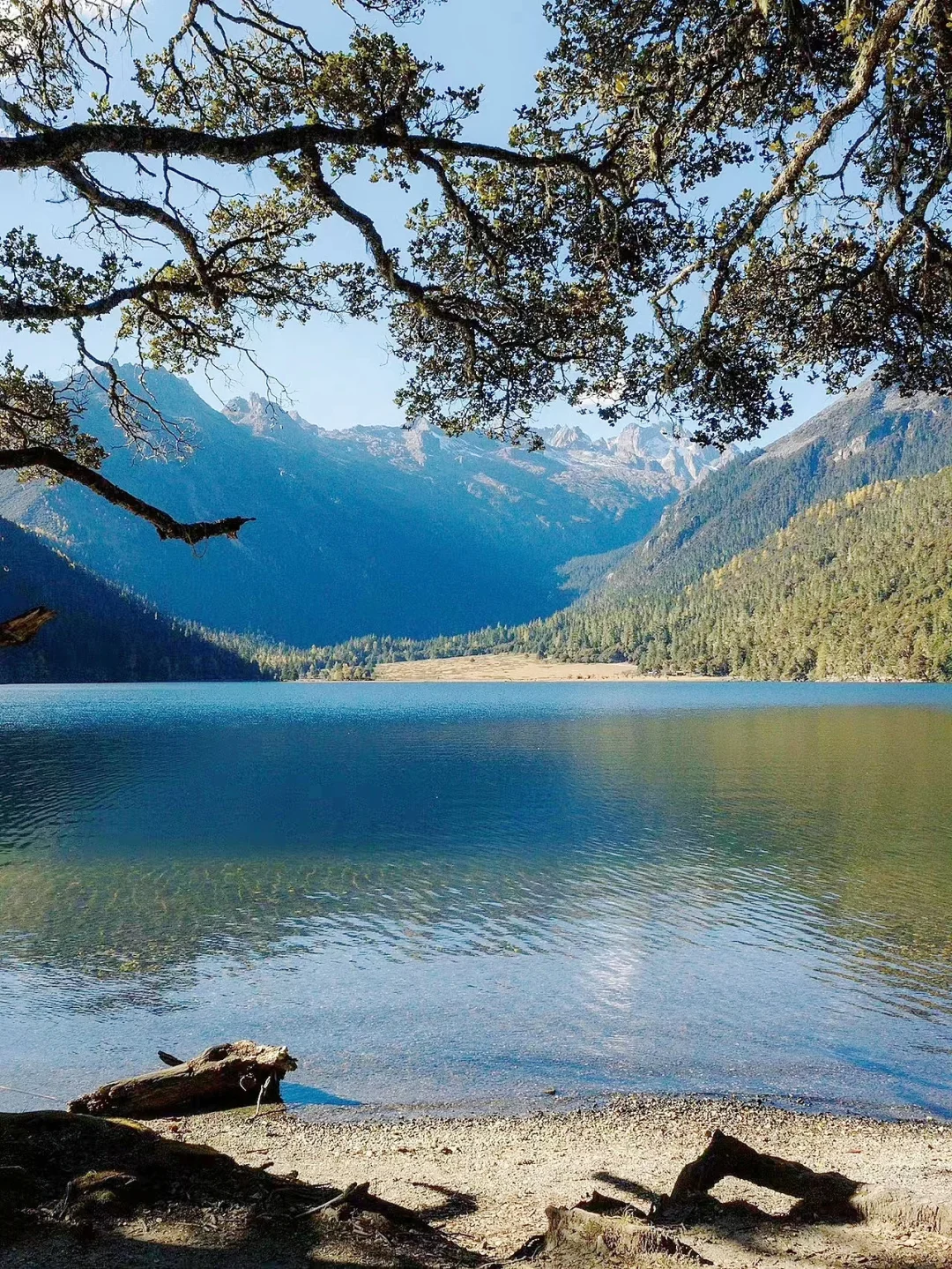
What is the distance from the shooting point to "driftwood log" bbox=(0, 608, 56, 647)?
20.7 feet

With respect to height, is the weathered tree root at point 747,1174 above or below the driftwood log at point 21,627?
below

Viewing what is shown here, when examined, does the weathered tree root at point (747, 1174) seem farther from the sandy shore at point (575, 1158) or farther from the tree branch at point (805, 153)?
the tree branch at point (805, 153)

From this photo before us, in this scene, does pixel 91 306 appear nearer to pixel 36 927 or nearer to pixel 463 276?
pixel 463 276

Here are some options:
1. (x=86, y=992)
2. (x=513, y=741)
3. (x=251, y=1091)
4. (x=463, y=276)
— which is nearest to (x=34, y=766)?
(x=513, y=741)

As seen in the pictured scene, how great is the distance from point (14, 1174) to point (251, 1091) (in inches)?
276

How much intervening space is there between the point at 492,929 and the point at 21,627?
17.0 meters

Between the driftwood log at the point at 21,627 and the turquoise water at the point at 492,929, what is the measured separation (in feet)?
28.3

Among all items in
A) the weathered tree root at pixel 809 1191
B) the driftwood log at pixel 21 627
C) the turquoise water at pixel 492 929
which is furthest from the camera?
the turquoise water at pixel 492 929

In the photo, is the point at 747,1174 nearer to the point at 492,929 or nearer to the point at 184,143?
the point at 184,143

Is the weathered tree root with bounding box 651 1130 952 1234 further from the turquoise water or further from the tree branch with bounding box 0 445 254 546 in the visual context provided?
the tree branch with bounding box 0 445 254 546

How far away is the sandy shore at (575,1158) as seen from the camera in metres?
6.17

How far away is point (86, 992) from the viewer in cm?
1633

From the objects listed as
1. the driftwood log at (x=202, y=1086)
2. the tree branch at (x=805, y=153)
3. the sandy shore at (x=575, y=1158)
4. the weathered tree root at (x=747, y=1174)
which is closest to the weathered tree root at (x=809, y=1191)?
the weathered tree root at (x=747, y=1174)

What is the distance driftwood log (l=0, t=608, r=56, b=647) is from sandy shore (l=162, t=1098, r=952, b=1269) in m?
5.77
